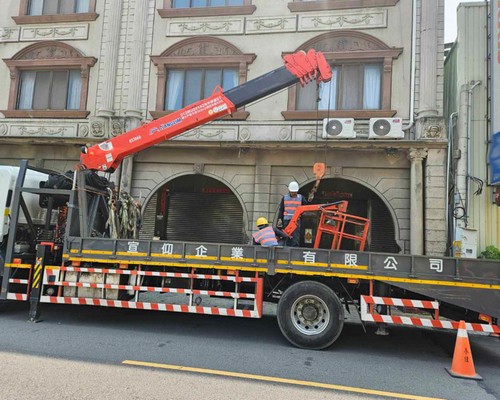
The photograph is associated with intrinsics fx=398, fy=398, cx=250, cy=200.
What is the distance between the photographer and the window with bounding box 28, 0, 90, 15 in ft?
47.4

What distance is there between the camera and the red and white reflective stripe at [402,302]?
608 centimetres

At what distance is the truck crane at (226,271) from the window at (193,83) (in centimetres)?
549

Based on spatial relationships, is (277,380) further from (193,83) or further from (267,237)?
(193,83)

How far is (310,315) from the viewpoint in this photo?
6355 mm

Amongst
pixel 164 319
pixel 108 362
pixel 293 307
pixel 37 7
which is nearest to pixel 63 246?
pixel 164 319

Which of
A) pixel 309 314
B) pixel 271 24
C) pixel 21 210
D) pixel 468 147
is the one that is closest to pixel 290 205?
pixel 309 314

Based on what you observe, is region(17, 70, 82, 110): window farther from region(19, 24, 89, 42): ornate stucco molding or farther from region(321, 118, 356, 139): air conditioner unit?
region(321, 118, 356, 139): air conditioner unit

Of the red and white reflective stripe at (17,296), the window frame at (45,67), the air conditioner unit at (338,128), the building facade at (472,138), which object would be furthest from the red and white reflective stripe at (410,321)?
the window frame at (45,67)

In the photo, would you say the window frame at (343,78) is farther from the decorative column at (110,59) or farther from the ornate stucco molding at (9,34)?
the ornate stucco molding at (9,34)

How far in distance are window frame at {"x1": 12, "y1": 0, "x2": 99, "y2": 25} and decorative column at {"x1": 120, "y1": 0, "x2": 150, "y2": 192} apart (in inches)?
68.3

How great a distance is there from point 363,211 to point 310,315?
24.6 ft

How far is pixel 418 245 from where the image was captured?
447 inches

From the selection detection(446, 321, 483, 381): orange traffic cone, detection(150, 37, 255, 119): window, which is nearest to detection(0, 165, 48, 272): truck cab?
detection(150, 37, 255, 119): window

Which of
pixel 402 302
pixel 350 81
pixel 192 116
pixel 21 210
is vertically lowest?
pixel 402 302
